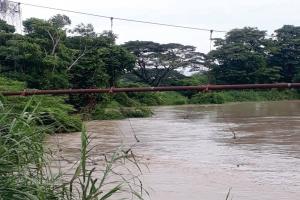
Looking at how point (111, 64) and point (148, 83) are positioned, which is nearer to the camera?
point (111, 64)

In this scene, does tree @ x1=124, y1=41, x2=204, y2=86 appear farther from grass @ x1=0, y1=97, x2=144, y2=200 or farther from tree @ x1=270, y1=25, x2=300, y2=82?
grass @ x1=0, y1=97, x2=144, y2=200

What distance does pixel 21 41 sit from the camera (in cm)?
1661

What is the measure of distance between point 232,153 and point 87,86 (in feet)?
34.6

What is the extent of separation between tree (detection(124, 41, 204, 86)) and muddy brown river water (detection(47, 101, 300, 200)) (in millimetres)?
17610

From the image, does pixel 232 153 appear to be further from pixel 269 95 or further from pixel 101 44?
pixel 269 95

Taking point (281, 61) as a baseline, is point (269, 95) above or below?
below

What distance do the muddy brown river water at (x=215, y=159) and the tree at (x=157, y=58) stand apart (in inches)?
693

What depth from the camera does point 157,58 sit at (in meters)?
30.0

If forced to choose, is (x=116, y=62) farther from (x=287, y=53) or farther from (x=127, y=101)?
(x=287, y=53)

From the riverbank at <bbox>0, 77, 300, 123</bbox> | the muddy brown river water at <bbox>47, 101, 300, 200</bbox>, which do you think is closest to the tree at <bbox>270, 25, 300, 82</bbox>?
the riverbank at <bbox>0, 77, 300, 123</bbox>

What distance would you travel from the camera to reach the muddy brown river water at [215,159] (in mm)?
5008

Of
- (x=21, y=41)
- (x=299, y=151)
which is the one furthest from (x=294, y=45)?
(x=299, y=151)

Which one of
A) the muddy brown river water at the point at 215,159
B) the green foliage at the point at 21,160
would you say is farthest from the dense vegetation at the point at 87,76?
the muddy brown river water at the point at 215,159

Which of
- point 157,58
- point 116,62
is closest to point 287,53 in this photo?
point 157,58
